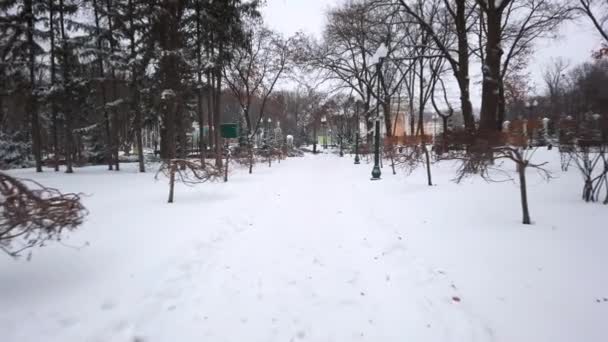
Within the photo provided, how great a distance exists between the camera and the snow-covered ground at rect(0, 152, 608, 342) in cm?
231

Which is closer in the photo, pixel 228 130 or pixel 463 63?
pixel 463 63

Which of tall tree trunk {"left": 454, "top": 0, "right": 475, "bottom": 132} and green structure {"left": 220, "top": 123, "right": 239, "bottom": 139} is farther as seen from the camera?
green structure {"left": 220, "top": 123, "right": 239, "bottom": 139}

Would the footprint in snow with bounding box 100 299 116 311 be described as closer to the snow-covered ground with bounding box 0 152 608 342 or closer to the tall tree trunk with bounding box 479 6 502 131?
the snow-covered ground with bounding box 0 152 608 342

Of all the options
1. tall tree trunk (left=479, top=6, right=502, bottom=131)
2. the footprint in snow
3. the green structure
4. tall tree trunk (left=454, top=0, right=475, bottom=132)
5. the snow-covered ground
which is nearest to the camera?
the snow-covered ground

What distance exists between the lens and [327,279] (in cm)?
320

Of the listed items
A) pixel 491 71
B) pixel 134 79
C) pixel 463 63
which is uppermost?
pixel 134 79

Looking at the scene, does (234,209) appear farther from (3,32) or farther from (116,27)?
(3,32)

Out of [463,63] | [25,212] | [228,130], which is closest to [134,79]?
[25,212]

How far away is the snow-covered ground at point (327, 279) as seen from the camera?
2.31m

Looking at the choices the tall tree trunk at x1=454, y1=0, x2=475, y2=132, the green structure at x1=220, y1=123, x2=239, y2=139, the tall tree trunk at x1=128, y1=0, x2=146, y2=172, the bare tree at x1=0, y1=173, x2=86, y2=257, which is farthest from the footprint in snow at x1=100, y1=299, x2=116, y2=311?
the green structure at x1=220, y1=123, x2=239, y2=139

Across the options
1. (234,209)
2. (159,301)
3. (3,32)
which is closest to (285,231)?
(234,209)

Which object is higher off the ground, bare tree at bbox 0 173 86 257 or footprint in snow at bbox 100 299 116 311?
bare tree at bbox 0 173 86 257

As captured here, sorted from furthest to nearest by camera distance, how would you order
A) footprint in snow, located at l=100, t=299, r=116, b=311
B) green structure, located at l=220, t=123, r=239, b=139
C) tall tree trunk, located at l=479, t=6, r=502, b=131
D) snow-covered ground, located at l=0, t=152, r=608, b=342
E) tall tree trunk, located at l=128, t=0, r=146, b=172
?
green structure, located at l=220, t=123, r=239, b=139
tall tree trunk, located at l=128, t=0, r=146, b=172
tall tree trunk, located at l=479, t=6, r=502, b=131
footprint in snow, located at l=100, t=299, r=116, b=311
snow-covered ground, located at l=0, t=152, r=608, b=342

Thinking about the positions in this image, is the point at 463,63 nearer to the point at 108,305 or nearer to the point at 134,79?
the point at 108,305
